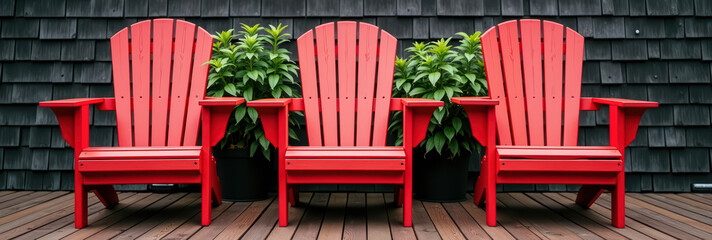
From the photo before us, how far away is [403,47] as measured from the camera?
3.23 meters

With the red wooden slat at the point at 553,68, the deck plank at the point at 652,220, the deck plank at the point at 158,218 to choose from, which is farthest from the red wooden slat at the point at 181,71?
the deck plank at the point at 652,220

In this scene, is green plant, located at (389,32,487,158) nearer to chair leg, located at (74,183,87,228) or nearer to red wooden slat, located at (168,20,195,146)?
red wooden slat, located at (168,20,195,146)

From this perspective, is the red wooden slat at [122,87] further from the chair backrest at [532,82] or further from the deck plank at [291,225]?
the chair backrest at [532,82]

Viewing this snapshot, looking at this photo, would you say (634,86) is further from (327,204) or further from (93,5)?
(93,5)

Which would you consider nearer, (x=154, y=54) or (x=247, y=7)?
(x=154, y=54)

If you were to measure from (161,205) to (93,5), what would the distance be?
5.13 feet

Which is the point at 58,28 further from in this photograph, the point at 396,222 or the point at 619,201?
the point at 619,201

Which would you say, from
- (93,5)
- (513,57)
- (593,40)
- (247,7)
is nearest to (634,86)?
(593,40)

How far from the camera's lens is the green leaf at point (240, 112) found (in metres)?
2.70

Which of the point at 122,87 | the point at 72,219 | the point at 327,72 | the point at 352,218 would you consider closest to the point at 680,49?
the point at 327,72

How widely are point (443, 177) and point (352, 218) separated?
72 centimetres

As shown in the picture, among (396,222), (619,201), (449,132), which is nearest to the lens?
(619,201)

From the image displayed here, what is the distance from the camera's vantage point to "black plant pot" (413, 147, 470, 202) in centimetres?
284

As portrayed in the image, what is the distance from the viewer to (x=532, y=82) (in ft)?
8.73
